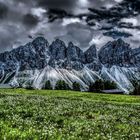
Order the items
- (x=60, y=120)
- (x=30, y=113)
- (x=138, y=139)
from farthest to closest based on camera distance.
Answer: (x=30, y=113)
(x=60, y=120)
(x=138, y=139)

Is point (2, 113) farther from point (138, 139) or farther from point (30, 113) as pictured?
point (138, 139)

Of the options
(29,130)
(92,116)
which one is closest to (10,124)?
(29,130)

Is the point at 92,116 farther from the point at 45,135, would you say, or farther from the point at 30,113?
the point at 45,135

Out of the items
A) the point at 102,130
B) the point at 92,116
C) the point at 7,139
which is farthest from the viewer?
the point at 92,116

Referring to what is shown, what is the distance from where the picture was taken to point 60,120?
21828 millimetres

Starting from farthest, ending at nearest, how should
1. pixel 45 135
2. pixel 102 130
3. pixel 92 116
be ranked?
pixel 92 116
pixel 102 130
pixel 45 135

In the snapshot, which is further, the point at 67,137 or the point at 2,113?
the point at 2,113

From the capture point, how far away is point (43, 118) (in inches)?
860

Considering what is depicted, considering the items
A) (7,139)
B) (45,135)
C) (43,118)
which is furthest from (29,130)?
(43,118)

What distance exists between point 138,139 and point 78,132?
306 cm

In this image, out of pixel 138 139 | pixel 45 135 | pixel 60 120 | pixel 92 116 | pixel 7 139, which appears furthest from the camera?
pixel 92 116

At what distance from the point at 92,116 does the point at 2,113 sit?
8.24 metres

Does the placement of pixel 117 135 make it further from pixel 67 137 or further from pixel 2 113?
pixel 2 113

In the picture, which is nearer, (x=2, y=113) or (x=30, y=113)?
(x=2, y=113)
